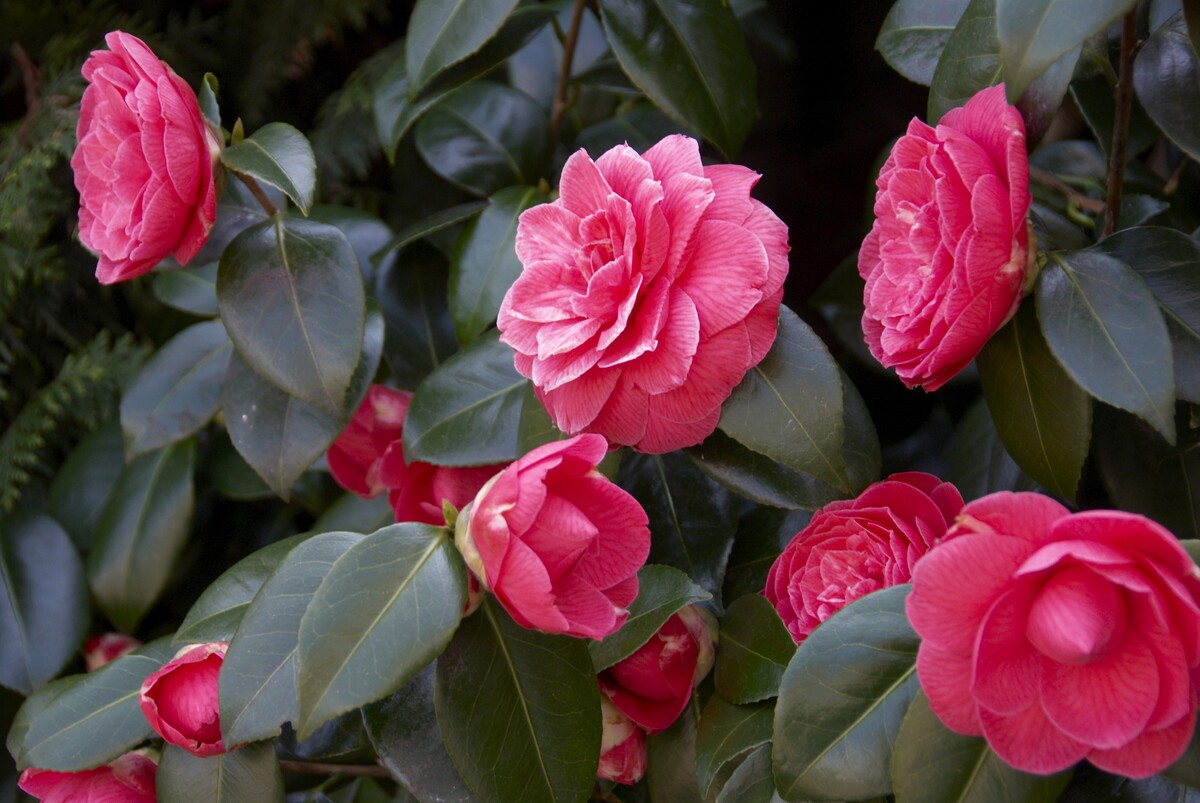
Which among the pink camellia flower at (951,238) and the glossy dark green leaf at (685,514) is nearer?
the pink camellia flower at (951,238)

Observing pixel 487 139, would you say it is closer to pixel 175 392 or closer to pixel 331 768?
pixel 175 392

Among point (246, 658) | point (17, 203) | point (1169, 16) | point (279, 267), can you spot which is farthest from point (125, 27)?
point (1169, 16)

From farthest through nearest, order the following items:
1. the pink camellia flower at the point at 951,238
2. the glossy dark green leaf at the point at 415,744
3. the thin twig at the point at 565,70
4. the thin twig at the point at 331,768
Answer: the thin twig at the point at 565,70, the thin twig at the point at 331,768, the glossy dark green leaf at the point at 415,744, the pink camellia flower at the point at 951,238

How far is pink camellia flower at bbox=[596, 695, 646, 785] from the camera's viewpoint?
0.59 m

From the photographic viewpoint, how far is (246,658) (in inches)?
21.0

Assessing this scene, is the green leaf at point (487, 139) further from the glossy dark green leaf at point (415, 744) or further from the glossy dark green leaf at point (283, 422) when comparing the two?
the glossy dark green leaf at point (415, 744)

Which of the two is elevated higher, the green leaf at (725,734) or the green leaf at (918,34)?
the green leaf at (918,34)

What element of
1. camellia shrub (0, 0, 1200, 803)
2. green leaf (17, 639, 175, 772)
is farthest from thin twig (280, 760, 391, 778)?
green leaf (17, 639, 175, 772)

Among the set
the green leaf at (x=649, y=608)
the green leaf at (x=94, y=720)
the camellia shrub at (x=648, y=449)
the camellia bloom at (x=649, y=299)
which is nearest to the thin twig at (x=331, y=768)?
the camellia shrub at (x=648, y=449)

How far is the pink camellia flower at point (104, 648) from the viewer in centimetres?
83

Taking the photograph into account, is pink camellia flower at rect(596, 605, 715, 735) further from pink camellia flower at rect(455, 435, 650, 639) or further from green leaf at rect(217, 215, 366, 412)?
green leaf at rect(217, 215, 366, 412)

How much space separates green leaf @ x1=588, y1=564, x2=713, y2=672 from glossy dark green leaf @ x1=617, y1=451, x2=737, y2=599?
0.25ft

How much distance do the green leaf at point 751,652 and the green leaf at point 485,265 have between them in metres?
0.29

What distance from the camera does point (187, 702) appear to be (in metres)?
0.56
